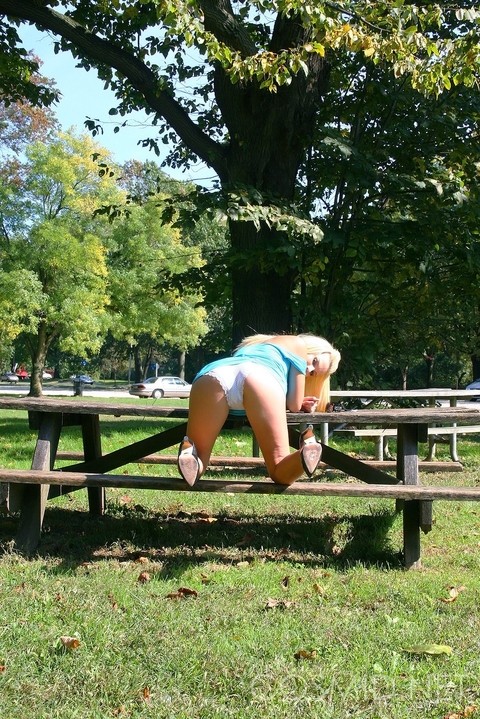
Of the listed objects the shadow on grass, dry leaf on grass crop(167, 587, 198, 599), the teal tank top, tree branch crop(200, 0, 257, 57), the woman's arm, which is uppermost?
tree branch crop(200, 0, 257, 57)

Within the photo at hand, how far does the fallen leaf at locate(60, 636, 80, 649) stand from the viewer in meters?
3.17

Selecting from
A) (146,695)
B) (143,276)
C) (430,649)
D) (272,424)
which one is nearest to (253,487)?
(272,424)

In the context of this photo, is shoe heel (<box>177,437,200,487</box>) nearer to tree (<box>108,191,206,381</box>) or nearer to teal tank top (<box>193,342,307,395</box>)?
teal tank top (<box>193,342,307,395</box>)

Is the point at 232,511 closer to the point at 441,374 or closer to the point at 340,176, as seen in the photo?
the point at 340,176

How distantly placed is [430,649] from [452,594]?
95 cm

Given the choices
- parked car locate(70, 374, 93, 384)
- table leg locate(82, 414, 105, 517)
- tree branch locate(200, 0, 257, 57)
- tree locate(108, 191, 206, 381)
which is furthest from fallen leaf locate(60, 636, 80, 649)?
parked car locate(70, 374, 93, 384)

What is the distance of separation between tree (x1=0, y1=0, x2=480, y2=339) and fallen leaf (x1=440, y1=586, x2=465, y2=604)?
5141mm

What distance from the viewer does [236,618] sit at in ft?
→ 11.8

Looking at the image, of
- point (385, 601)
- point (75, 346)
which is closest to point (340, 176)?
point (385, 601)

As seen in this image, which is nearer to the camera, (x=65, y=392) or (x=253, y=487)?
(x=253, y=487)

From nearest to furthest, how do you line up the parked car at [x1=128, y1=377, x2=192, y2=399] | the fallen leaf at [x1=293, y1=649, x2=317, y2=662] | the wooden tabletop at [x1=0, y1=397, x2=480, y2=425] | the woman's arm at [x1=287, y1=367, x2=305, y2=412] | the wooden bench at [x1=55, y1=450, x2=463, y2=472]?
1. the fallen leaf at [x1=293, y1=649, x2=317, y2=662]
2. the wooden tabletop at [x1=0, y1=397, x2=480, y2=425]
3. the woman's arm at [x1=287, y1=367, x2=305, y2=412]
4. the wooden bench at [x1=55, y1=450, x2=463, y2=472]
5. the parked car at [x1=128, y1=377, x2=192, y2=399]

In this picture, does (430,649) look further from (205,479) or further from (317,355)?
(317,355)

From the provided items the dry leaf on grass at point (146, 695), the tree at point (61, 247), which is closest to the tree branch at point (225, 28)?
the dry leaf on grass at point (146, 695)

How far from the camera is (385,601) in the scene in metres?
3.93
